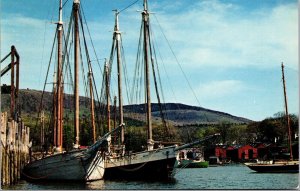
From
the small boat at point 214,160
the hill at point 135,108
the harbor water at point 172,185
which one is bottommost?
the harbor water at point 172,185

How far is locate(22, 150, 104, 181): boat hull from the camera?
2338cm

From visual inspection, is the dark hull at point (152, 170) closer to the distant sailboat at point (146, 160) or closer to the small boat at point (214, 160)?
the distant sailboat at point (146, 160)

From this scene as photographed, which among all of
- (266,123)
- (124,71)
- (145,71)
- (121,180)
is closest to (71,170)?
(121,180)

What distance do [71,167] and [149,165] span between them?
405 centimetres

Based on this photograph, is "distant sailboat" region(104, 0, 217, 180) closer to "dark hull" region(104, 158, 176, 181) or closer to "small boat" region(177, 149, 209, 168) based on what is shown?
"dark hull" region(104, 158, 176, 181)

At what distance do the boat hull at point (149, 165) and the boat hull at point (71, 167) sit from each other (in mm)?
1947

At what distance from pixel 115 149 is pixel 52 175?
5285 millimetres

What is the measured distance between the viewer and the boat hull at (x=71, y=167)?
23.4 meters

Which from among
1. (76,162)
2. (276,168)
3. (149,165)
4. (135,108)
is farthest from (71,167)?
(276,168)

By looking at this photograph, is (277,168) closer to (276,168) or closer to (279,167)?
(276,168)

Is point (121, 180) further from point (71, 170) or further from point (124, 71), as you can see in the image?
point (124, 71)

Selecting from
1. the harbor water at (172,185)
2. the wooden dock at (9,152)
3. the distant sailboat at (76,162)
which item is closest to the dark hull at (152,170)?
the harbor water at (172,185)

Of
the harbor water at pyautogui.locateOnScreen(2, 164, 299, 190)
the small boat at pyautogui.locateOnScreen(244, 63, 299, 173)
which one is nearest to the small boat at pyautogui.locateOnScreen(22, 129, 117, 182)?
the harbor water at pyautogui.locateOnScreen(2, 164, 299, 190)

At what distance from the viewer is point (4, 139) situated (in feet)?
66.9
